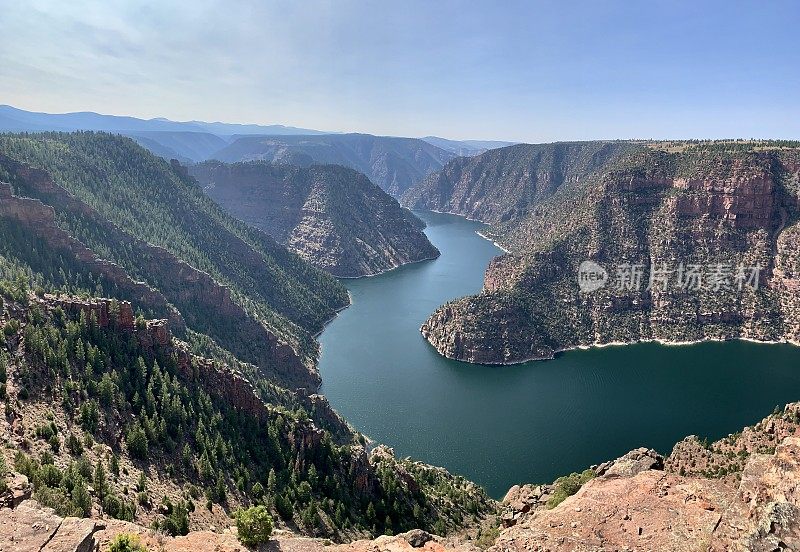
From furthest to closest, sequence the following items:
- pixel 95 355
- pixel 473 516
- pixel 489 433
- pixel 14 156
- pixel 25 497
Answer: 1. pixel 14 156
2. pixel 489 433
3. pixel 473 516
4. pixel 95 355
5. pixel 25 497

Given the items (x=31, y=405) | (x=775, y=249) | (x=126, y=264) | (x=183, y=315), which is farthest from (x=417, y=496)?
(x=775, y=249)

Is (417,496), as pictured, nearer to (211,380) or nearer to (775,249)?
(211,380)

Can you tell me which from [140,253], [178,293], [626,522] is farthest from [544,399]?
[140,253]

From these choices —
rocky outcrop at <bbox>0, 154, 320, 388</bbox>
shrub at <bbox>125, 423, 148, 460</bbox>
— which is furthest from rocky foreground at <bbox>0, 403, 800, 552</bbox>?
rocky outcrop at <bbox>0, 154, 320, 388</bbox>

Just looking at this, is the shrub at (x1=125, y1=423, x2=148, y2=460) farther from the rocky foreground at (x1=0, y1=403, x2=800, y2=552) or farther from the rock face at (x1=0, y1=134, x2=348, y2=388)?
the rock face at (x1=0, y1=134, x2=348, y2=388)

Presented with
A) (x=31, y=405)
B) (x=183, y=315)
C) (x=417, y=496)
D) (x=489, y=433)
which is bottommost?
(x=489, y=433)

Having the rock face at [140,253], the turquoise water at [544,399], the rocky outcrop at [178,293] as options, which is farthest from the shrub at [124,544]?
the rocky outcrop at [178,293]

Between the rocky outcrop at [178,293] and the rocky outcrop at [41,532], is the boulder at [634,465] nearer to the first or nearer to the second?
the rocky outcrop at [41,532]
